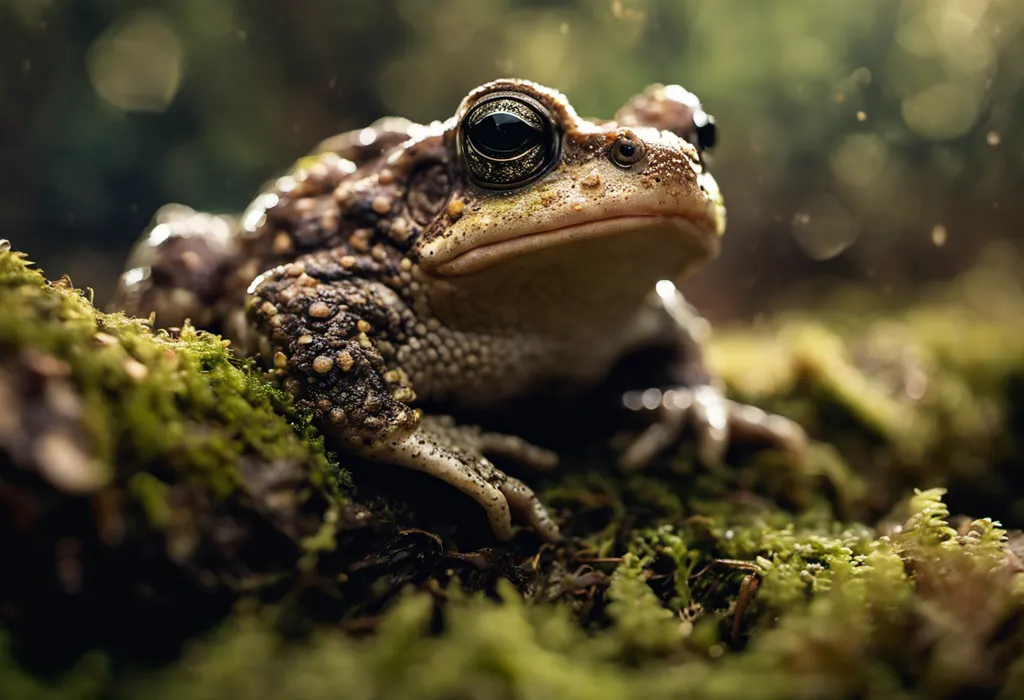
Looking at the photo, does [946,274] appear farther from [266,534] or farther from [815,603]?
[266,534]

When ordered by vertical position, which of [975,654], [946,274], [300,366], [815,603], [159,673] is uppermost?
[946,274]

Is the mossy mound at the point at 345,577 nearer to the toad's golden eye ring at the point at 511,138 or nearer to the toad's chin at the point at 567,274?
the toad's chin at the point at 567,274

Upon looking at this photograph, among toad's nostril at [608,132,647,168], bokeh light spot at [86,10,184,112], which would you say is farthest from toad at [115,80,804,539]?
bokeh light spot at [86,10,184,112]

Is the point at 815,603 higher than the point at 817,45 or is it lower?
lower

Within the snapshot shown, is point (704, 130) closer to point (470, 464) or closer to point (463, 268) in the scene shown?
point (463, 268)

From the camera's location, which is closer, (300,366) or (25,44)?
(300,366)

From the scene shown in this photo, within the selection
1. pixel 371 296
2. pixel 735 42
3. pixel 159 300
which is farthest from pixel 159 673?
pixel 735 42

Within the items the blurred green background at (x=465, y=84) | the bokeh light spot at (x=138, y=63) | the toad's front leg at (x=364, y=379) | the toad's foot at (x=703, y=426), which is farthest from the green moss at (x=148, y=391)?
the bokeh light spot at (x=138, y=63)

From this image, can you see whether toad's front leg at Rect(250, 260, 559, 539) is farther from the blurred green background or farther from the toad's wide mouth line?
the blurred green background
